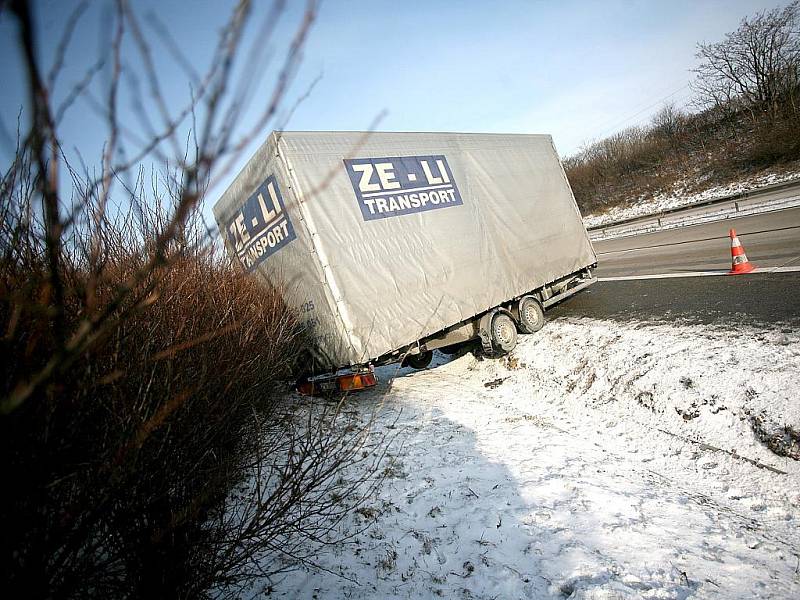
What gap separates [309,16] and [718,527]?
415cm

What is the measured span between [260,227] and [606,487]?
483cm

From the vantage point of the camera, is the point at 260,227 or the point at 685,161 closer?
the point at 260,227

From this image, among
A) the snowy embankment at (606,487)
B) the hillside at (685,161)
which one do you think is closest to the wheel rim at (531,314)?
the snowy embankment at (606,487)

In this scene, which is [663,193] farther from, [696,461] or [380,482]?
[380,482]

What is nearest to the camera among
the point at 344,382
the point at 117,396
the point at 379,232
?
the point at 117,396

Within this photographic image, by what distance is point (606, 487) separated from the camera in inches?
143

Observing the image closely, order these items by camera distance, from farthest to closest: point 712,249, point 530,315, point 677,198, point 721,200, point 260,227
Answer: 1. point 677,198
2. point 721,200
3. point 712,249
4. point 530,315
5. point 260,227

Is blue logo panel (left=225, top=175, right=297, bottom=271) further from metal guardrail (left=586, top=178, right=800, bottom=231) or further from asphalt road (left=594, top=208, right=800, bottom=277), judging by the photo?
metal guardrail (left=586, top=178, right=800, bottom=231)

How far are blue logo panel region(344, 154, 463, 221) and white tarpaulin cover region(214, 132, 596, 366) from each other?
2cm

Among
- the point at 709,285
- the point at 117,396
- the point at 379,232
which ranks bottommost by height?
the point at 709,285

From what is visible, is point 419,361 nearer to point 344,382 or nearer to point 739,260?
point 344,382

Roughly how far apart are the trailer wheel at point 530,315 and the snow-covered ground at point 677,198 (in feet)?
42.0

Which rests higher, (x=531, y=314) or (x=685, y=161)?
(x=685, y=161)

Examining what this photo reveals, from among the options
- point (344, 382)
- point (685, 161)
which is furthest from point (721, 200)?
point (344, 382)
